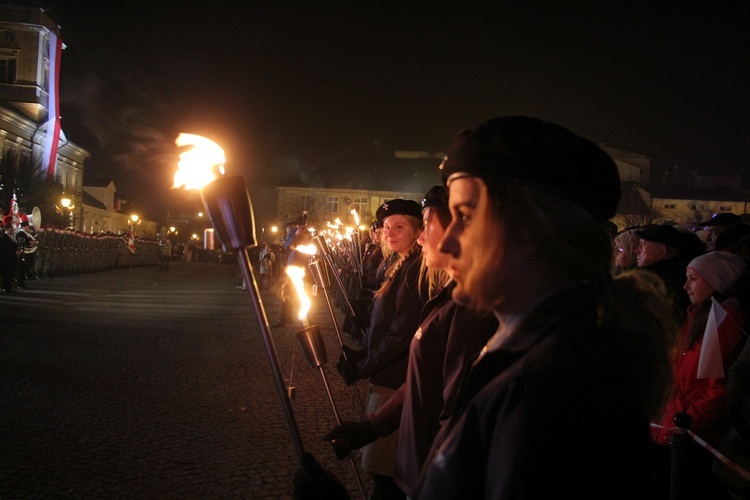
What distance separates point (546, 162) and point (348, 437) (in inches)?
61.3

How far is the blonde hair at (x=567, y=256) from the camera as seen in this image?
4.15 feet

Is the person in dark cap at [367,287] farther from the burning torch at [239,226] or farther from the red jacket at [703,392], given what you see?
the burning torch at [239,226]

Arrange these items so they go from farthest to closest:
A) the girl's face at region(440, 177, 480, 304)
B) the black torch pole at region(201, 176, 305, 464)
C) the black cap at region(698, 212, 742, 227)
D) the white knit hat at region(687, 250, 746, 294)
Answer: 1. the black cap at region(698, 212, 742, 227)
2. the white knit hat at region(687, 250, 746, 294)
3. the black torch pole at region(201, 176, 305, 464)
4. the girl's face at region(440, 177, 480, 304)

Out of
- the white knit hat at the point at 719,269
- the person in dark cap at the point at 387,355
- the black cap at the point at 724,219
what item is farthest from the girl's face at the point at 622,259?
the person in dark cap at the point at 387,355

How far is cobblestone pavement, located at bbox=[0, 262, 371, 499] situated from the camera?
464 centimetres

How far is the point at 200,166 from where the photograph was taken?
1.91 meters

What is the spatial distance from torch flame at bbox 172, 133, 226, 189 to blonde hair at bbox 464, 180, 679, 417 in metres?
0.86

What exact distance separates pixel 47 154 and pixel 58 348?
4625cm

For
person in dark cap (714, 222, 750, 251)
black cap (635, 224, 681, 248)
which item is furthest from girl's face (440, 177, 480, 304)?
person in dark cap (714, 222, 750, 251)

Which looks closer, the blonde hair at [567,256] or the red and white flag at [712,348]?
the blonde hair at [567,256]

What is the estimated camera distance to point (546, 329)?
3.91ft

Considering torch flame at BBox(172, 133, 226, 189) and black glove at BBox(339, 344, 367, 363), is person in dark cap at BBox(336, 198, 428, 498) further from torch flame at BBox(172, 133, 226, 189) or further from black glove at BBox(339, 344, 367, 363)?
torch flame at BBox(172, 133, 226, 189)

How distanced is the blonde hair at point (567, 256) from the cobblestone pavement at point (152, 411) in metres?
2.10

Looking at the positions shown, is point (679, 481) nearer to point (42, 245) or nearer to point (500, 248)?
point (500, 248)
